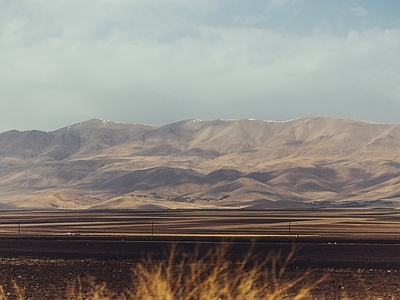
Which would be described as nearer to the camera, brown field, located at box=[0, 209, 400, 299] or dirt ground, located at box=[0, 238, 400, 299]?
dirt ground, located at box=[0, 238, 400, 299]

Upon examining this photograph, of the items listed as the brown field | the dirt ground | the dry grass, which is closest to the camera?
the dry grass

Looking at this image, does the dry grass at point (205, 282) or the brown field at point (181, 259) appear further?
the brown field at point (181, 259)

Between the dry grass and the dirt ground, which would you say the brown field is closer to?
the dirt ground

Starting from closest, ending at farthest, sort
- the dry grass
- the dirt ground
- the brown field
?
1. the dry grass
2. the dirt ground
3. the brown field

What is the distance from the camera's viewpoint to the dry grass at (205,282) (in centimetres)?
2647

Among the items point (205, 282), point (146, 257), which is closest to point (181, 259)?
point (146, 257)

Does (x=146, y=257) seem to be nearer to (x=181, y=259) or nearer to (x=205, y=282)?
(x=181, y=259)

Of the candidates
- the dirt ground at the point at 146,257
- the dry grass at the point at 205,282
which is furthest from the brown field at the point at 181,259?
the dry grass at the point at 205,282

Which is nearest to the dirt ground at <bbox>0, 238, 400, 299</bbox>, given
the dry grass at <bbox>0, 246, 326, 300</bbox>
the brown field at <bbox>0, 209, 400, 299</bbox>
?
the brown field at <bbox>0, 209, 400, 299</bbox>

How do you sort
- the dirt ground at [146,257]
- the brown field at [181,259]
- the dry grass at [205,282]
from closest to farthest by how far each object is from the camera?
the dry grass at [205,282] < the dirt ground at [146,257] < the brown field at [181,259]

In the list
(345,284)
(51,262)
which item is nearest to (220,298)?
(345,284)

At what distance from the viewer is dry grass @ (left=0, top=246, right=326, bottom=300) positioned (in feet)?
86.8

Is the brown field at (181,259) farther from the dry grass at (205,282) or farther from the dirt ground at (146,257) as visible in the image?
the dry grass at (205,282)

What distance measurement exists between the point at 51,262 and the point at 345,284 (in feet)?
51.1
